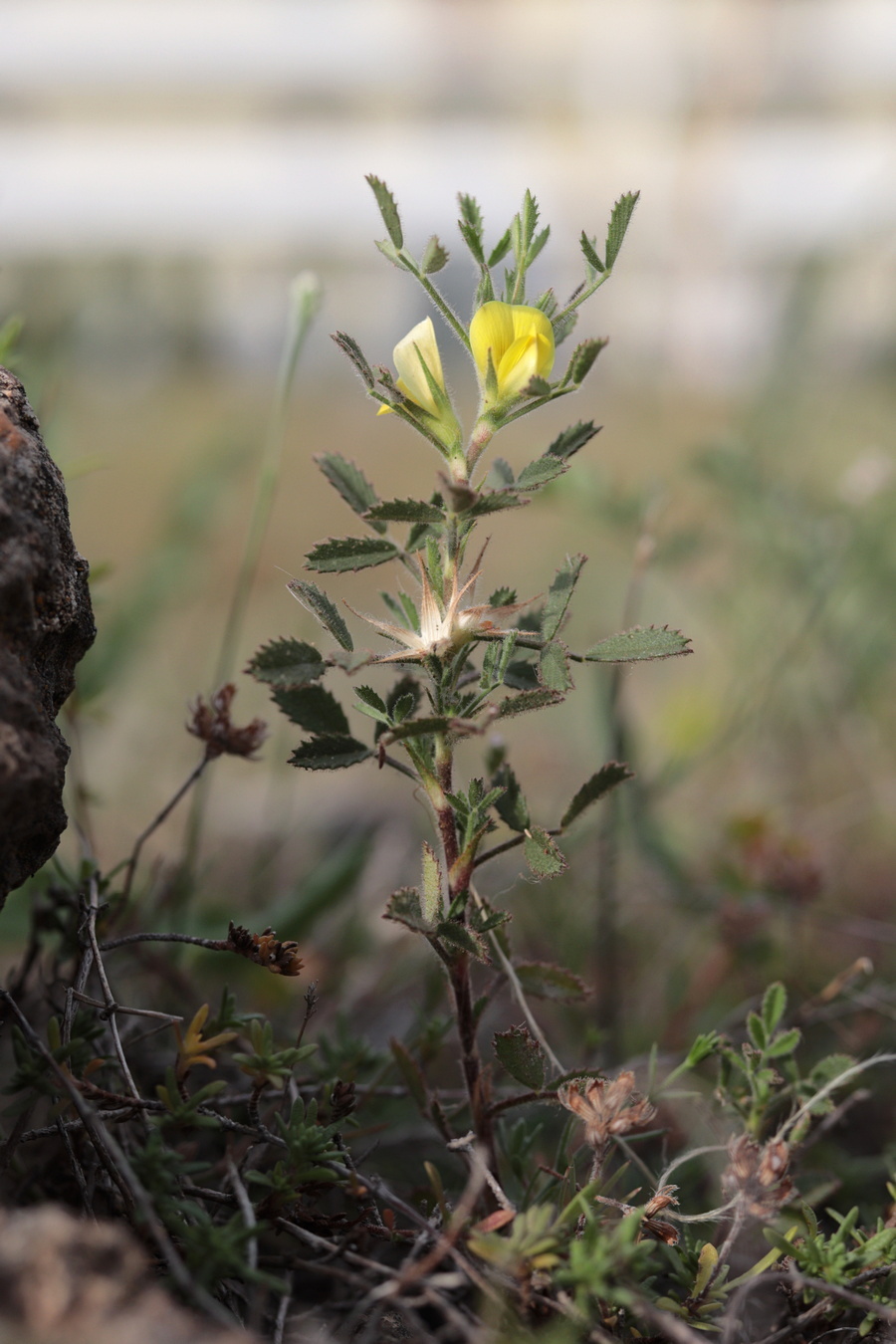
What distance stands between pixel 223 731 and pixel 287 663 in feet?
0.45

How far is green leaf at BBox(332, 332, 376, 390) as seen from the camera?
15.8 inches

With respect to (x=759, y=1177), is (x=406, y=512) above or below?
above

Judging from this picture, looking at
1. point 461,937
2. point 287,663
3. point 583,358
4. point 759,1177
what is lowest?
point 759,1177

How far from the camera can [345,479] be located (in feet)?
1.45

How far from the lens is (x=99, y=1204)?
17.9 inches

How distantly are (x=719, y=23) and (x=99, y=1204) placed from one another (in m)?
6.84

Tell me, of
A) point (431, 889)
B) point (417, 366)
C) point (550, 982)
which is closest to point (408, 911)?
point (431, 889)

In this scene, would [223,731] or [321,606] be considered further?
[223,731]

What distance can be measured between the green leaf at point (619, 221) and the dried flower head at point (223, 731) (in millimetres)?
282

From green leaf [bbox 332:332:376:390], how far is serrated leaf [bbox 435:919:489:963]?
22 cm

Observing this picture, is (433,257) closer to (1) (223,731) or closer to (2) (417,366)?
(2) (417,366)

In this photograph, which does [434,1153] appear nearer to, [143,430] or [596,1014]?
[596,1014]

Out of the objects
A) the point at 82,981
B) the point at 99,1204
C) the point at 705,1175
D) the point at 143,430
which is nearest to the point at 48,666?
the point at 82,981

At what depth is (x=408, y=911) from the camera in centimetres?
41
